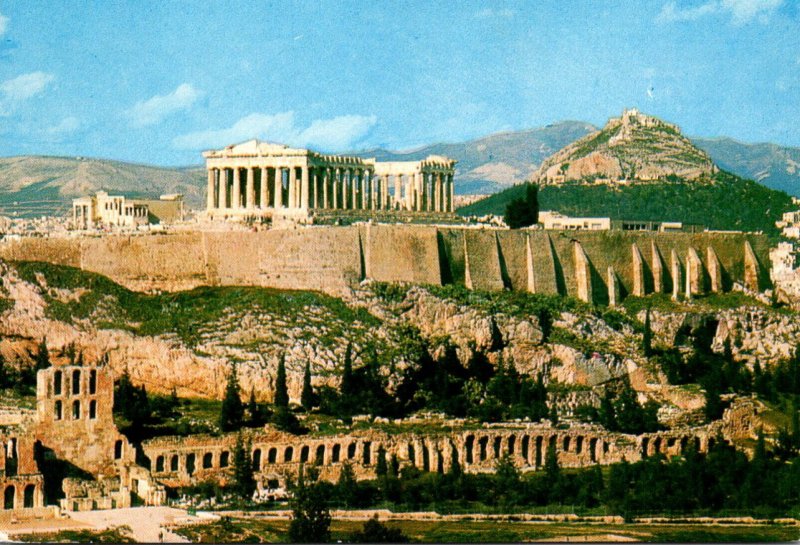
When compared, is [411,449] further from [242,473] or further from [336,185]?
[336,185]

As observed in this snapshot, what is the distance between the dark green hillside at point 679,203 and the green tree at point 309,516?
6054 cm

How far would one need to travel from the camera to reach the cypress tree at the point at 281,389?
77.4 meters

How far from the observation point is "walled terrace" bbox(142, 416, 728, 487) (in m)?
70.8

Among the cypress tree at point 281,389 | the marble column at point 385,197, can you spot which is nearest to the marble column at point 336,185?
the marble column at point 385,197

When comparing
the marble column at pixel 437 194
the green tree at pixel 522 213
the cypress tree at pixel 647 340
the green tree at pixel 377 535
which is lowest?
the green tree at pixel 377 535

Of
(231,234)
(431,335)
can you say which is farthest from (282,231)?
(431,335)

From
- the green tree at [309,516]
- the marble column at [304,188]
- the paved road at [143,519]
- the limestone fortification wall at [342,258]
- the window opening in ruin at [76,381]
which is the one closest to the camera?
the paved road at [143,519]

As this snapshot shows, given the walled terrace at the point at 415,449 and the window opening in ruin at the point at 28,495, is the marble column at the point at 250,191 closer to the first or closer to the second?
the walled terrace at the point at 415,449

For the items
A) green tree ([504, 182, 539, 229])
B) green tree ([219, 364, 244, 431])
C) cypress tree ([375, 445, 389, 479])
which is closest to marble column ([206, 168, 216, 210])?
green tree ([504, 182, 539, 229])

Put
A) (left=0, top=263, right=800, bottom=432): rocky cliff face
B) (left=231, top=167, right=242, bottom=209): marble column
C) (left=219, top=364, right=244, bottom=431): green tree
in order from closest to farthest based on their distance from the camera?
(left=219, top=364, right=244, bottom=431): green tree < (left=0, top=263, right=800, bottom=432): rocky cliff face < (left=231, top=167, right=242, bottom=209): marble column

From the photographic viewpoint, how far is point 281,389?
78062 millimetres

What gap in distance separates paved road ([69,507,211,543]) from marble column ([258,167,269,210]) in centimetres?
3525

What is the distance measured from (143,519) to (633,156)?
8001 centimetres

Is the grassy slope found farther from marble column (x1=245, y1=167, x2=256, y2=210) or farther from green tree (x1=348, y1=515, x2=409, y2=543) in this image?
green tree (x1=348, y1=515, x2=409, y2=543)
